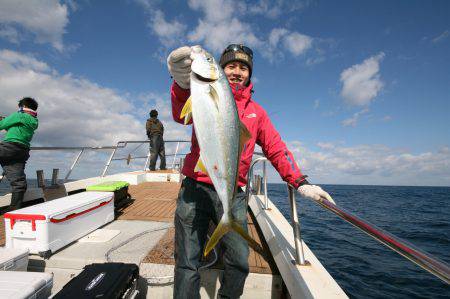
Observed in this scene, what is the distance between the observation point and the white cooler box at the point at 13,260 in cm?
271

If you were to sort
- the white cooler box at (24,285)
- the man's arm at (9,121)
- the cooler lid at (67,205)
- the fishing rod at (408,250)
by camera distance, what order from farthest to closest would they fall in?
the man's arm at (9,121), the cooler lid at (67,205), the white cooler box at (24,285), the fishing rod at (408,250)

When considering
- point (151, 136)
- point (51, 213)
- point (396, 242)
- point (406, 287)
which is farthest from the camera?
point (151, 136)

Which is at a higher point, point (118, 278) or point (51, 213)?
point (51, 213)

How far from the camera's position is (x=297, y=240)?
2.72m

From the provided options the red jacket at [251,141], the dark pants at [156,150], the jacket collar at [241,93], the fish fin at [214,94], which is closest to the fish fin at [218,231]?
the red jacket at [251,141]

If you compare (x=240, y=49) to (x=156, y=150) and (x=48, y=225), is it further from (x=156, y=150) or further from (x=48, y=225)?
(x=156, y=150)

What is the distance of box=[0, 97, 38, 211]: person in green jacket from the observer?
A: 4.82 m

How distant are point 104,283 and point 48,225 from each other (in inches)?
61.0

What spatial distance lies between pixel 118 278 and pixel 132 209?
396cm

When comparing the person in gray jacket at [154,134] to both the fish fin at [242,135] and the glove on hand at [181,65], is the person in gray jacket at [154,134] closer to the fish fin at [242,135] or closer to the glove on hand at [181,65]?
the glove on hand at [181,65]

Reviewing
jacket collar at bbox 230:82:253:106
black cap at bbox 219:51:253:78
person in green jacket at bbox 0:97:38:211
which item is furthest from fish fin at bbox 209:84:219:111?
person in green jacket at bbox 0:97:38:211

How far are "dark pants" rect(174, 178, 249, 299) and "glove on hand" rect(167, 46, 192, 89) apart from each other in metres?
1.01

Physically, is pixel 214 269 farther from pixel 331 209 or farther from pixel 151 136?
pixel 151 136

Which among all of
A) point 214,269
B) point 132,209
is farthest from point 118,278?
point 132,209
